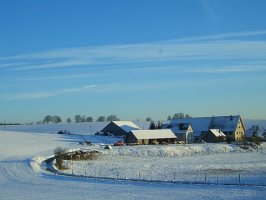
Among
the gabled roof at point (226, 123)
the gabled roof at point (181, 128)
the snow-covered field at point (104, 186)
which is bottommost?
the snow-covered field at point (104, 186)

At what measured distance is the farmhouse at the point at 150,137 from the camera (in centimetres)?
8175

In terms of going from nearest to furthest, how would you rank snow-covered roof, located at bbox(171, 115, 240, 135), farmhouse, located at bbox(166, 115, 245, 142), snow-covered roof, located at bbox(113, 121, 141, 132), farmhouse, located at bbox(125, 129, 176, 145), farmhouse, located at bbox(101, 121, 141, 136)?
farmhouse, located at bbox(125, 129, 176, 145), farmhouse, located at bbox(166, 115, 245, 142), snow-covered roof, located at bbox(171, 115, 240, 135), farmhouse, located at bbox(101, 121, 141, 136), snow-covered roof, located at bbox(113, 121, 141, 132)

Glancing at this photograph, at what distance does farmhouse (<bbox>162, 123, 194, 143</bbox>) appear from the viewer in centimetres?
9138

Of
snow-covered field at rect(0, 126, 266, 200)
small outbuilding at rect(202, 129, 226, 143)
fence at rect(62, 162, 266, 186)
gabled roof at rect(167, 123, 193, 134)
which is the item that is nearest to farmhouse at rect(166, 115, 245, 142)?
small outbuilding at rect(202, 129, 226, 143)

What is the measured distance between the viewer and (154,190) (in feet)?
102

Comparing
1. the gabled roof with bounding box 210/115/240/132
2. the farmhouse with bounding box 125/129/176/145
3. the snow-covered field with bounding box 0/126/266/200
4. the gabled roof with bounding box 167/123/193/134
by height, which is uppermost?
the gabled roof with bounding box 210/115/240/132

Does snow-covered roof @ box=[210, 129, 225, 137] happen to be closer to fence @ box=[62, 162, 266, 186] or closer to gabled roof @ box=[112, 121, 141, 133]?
gabled roof @ box=[112, 121, 141, 133]

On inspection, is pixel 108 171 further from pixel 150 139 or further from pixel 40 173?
pixel 150 139

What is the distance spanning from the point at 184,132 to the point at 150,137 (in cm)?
1140

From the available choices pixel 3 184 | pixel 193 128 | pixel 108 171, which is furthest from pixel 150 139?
pixel 3 184

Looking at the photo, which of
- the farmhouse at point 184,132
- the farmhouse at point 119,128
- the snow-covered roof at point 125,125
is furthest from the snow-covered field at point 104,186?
the snow-covered roof at point 125,125

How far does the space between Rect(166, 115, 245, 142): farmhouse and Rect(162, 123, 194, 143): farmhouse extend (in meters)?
1.23

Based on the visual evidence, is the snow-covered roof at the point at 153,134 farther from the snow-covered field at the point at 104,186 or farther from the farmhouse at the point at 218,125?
the snow-covered field at the point at 104,186

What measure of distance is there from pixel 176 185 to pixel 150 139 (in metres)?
49.5
